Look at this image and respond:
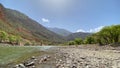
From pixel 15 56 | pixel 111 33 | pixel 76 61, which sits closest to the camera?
pixel 76 61

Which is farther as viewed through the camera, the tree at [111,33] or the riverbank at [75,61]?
the tree at [111,33]

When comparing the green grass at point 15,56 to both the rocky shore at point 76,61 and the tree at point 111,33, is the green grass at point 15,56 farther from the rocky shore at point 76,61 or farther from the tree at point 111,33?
the tree at point 111,33

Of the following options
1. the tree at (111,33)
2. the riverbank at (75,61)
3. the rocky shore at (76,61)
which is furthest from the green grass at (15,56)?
the tree at (111,33)

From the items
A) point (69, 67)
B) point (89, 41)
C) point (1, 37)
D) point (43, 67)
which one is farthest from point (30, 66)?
point (1, 37)

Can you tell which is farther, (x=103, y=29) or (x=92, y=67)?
(x=103, y=29)

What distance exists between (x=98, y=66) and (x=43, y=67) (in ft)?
18.9

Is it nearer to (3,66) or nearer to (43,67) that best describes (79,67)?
(43,67)

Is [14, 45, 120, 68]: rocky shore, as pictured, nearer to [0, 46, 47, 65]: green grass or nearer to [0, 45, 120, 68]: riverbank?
[0, 45, 120, 68]: riverbank

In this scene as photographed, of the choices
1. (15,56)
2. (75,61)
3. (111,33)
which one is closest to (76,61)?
(75,61)

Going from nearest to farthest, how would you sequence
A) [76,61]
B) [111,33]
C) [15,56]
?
[76,61] → [15,56] → [111,33]

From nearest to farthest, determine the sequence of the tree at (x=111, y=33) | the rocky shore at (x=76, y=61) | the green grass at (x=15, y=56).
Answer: the rocky shore at (x=76, y=61)
the green grass at (x=15, y=56)
the tree at (x=111, y=33)

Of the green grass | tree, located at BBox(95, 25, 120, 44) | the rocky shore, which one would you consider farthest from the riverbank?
tree, located at BBox(95, 25, 120, 44)

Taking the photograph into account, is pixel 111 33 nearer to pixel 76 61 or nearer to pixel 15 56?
pixel 15 56

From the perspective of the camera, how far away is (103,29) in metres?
70.3
